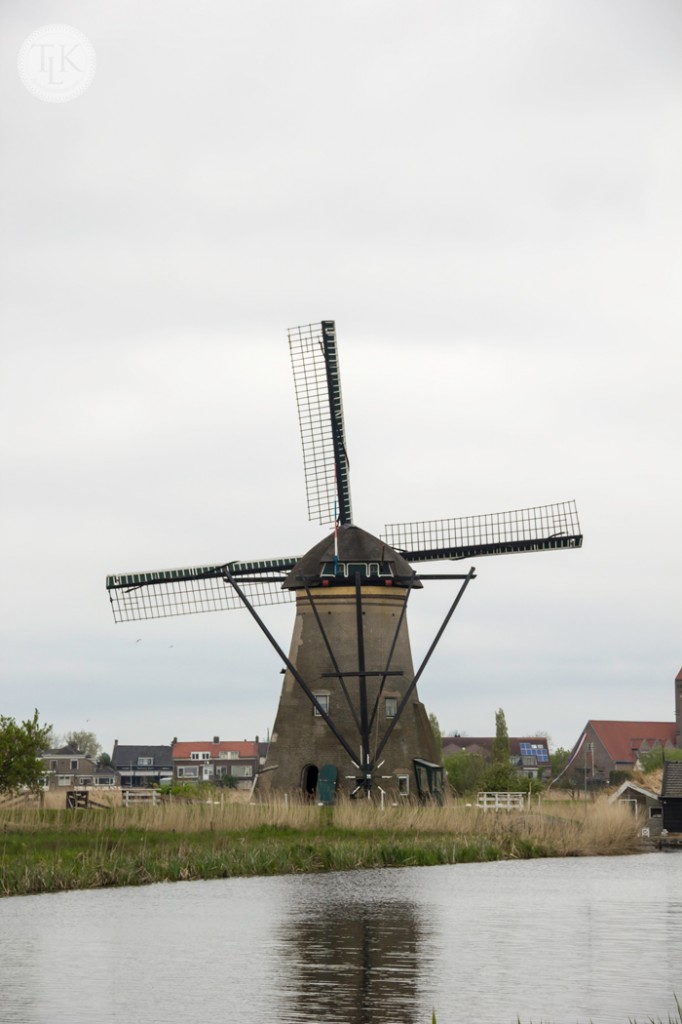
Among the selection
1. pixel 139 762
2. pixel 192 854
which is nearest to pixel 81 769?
pixel 139 762

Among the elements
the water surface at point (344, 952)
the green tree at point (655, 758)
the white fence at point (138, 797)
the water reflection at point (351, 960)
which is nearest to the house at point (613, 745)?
the green tree at point (655, 758)

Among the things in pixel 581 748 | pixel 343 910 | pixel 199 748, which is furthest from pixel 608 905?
pixel 199 748

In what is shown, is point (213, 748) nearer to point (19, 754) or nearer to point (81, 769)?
point (81, 769)

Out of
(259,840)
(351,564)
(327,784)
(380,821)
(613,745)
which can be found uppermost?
(351,564)

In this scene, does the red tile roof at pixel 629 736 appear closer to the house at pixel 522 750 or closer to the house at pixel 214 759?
the house at pixel 522 750

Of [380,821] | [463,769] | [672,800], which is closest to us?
[380,821]

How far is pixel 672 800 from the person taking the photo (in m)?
64.5

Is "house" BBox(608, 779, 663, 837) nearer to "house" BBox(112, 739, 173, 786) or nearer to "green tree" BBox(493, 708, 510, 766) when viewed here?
"green tree" BBox(493, 708, 510, 766)

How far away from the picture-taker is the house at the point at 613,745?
116m

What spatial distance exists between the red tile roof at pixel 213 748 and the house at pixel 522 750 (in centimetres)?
1689

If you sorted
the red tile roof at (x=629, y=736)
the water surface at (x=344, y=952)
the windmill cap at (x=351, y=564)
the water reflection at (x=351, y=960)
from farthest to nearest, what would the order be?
the red tile roof at (x=629, y=736) → the windmill cap at (x=351, y=564) → the water surface at (x=344, y=952) → the water reflection at (x=351, y=960)

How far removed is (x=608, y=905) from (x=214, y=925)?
25.0ft

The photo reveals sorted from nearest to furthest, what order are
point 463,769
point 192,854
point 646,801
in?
Answer: point 192,854, point 646,801, point 463,769

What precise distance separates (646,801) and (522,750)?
67.5m
